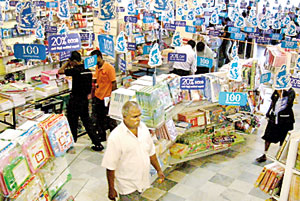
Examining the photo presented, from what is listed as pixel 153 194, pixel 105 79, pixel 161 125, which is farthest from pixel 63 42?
pixel 153 194

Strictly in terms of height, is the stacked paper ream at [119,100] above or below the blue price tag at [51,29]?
below

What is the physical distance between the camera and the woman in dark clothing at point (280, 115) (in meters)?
5.41

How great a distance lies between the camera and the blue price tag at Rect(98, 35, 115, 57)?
539 cm

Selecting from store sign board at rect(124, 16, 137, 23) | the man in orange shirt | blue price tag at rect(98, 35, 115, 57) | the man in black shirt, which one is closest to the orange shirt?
the man in orange shirt

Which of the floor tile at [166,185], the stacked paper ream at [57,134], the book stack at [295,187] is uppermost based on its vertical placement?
the stacked paper ream at [57,134]

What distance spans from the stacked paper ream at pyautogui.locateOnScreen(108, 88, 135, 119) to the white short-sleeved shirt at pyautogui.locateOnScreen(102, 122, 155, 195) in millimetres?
1173

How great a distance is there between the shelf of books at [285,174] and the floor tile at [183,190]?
49.8 inches

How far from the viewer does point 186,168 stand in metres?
5.54

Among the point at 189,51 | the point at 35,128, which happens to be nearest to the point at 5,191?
the point at 35,128

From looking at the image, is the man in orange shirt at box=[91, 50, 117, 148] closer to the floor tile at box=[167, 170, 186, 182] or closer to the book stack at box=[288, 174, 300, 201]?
the floor tile at box=[167, 170, 186, 182]

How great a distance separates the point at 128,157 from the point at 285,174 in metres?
1.73

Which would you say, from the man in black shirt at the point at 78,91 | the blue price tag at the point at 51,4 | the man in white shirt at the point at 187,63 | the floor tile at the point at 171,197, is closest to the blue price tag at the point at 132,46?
the man in white shirt at the point at 187,63

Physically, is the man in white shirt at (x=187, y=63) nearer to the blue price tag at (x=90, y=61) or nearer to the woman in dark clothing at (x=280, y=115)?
the woman in dark clothing at (x=280, y=115)

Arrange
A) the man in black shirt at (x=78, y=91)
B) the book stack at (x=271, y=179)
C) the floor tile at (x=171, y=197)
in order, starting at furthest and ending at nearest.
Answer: the man in black shirt at (x=78, y=91)
the floor tile at (x=171, y=197)
the book stack at (x=271, y=179)
